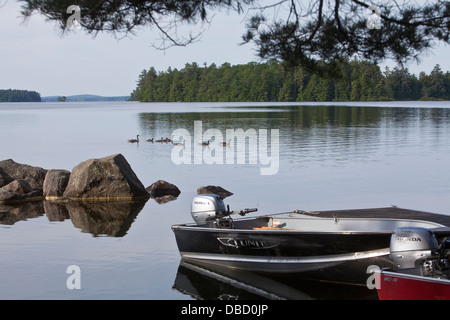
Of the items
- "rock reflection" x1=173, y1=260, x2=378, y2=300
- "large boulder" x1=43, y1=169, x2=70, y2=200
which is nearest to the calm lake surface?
"rock reflection" x1=173, y1=260, x2=378, y2=300

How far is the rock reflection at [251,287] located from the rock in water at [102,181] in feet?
21.1

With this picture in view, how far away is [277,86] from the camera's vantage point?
474 ft

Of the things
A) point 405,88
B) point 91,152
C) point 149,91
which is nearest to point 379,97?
point 405,88

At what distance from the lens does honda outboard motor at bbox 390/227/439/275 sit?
27.6 ft

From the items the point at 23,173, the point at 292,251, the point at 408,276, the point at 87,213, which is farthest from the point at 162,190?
the point at 408,276

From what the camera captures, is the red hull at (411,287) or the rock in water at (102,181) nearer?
the red hull at (411,287)

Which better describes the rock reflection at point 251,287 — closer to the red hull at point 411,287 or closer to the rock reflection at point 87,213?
the red hull at point 411,287

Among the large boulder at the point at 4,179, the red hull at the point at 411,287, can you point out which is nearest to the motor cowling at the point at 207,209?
the red hull at the point at 411,287

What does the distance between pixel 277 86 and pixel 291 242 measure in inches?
5332

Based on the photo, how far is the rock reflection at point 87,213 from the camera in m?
14.5

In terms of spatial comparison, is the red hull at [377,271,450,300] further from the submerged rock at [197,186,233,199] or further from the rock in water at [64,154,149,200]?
the rock in water at [64,154,149,200]

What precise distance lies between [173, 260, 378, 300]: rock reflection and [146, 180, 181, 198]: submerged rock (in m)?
6.97
